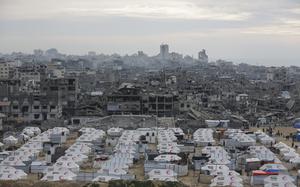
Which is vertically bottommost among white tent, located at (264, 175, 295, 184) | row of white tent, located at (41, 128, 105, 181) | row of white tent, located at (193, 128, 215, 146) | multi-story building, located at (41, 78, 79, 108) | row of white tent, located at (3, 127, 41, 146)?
row of white tent, located at (3, 127, 41, 146)

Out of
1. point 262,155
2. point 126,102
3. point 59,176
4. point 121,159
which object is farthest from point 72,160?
point 126,102

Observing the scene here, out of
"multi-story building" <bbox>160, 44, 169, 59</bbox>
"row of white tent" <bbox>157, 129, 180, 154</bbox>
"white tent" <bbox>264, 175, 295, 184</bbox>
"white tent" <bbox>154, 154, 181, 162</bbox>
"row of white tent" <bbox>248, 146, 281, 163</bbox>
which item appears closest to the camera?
"white tent" <bbox>264, 175, 295, 184</bbox>

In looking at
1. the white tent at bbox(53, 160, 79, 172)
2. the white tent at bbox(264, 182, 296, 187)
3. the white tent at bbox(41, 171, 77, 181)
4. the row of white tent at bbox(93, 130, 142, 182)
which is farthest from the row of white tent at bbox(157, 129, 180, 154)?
the white tent at bbox(264, 182, 296, 187)

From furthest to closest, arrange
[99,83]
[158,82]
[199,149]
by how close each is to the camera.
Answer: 1. [99,83]
2. [158,82]
3. [199,149]

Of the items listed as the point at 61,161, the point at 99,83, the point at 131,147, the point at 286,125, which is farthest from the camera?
the point at 99,83

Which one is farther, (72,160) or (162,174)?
(72,160)

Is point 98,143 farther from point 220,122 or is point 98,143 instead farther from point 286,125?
point 286,125

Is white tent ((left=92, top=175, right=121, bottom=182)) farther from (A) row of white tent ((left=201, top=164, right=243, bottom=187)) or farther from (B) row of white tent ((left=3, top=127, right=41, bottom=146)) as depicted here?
(B) row of white tent ((left=3, top=127, right=41, bottom=146))

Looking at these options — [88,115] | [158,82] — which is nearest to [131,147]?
[88,115]

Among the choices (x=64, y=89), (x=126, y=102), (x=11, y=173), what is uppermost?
(x=64, y=89)

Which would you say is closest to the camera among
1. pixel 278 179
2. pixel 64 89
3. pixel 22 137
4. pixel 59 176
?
pixel 278 179

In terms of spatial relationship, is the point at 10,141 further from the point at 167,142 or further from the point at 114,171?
the point at 114,171
